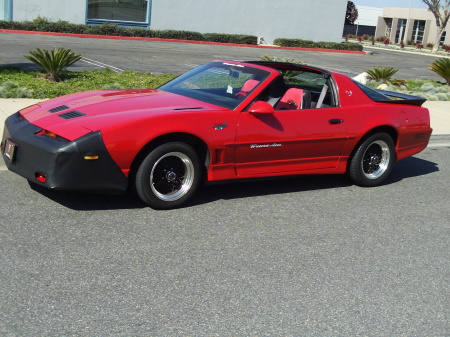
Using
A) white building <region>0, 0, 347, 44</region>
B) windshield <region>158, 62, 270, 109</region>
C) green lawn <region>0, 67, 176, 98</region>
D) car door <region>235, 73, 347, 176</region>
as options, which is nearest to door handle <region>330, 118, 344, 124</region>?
car door <region>235, 73, 347, 176</region>

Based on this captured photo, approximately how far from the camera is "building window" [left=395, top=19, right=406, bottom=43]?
65256 mm

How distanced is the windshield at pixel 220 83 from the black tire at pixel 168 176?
0.79 metres

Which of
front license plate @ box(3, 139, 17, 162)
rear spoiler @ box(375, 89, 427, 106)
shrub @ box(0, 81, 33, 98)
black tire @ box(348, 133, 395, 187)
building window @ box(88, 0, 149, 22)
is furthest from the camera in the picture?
building window @ box(88, 0, 149, 22)

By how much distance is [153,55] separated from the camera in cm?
2452

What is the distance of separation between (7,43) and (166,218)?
20113 mm

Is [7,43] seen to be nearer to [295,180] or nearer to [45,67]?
[45,67]

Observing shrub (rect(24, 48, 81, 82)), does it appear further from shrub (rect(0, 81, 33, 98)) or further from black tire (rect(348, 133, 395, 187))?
black tire (rect(348, 133, 395, 187))

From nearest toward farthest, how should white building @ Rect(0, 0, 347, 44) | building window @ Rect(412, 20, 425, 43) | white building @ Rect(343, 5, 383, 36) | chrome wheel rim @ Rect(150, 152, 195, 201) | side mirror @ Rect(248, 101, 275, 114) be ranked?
1. chrome wheel rim @ Rect(150, 152, 195, 201)
2. side mirror @ Rect(248, 101, 275, 114)
3. white building @ Rect(0, 0, 347, 44)
4. building window @ Rect(412, 20, 425, 43)
5. white building @ Rect(343, 5, 383, 36)

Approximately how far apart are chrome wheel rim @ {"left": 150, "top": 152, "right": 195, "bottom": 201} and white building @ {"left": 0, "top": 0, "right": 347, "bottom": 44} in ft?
94.0

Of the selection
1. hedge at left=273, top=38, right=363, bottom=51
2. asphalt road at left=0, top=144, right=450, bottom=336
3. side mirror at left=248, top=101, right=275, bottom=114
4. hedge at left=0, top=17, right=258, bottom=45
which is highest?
hedge at left=273, top=38, right=363, bottom=51

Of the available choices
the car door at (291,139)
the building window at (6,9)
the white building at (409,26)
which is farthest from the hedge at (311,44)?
the car door at (291,139)

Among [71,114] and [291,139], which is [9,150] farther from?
[291,139]

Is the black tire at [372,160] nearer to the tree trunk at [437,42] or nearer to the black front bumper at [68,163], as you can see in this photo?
the black front bumper at [68,163]

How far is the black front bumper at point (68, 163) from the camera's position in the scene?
5500 millimetres
